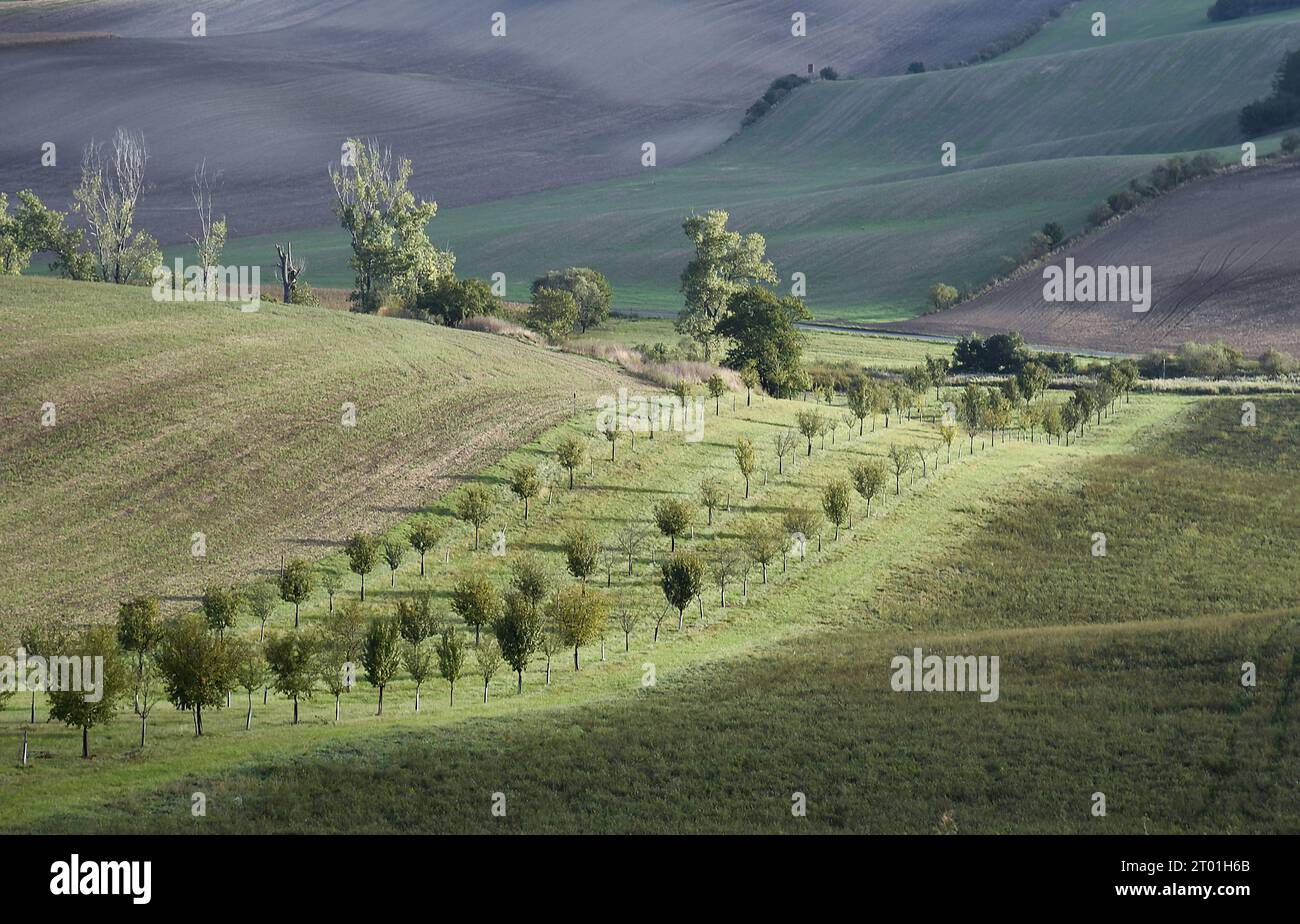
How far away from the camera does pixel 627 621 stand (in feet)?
148

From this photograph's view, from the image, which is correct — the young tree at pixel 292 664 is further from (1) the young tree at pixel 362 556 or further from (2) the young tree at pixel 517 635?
(1) the young tree at pixel 362 556

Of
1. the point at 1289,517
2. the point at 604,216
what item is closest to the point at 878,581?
the point at 1289,517

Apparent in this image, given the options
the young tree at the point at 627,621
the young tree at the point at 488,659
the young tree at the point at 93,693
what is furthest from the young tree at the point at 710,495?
the young tree at the point at 93,693

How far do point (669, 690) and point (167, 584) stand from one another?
65.7 feet

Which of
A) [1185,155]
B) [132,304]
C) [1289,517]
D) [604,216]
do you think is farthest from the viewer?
[604,216]

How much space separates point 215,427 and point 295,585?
70.3 feet

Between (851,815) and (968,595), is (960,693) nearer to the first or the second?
(851,815)

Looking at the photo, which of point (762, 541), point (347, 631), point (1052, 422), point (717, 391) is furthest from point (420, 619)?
point (1052, 422)

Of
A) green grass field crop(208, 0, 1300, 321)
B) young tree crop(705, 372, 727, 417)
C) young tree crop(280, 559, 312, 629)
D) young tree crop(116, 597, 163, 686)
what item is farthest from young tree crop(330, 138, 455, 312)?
young tree crop(116, 597, 163, 686)

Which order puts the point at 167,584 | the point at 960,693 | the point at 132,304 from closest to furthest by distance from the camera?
the point at 960,693
the point at 167,584
the point at 132,304

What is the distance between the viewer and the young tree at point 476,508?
55438 millimetres

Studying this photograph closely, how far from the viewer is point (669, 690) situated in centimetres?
3916

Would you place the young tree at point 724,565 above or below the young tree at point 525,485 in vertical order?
below

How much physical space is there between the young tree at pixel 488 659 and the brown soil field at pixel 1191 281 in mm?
89205
